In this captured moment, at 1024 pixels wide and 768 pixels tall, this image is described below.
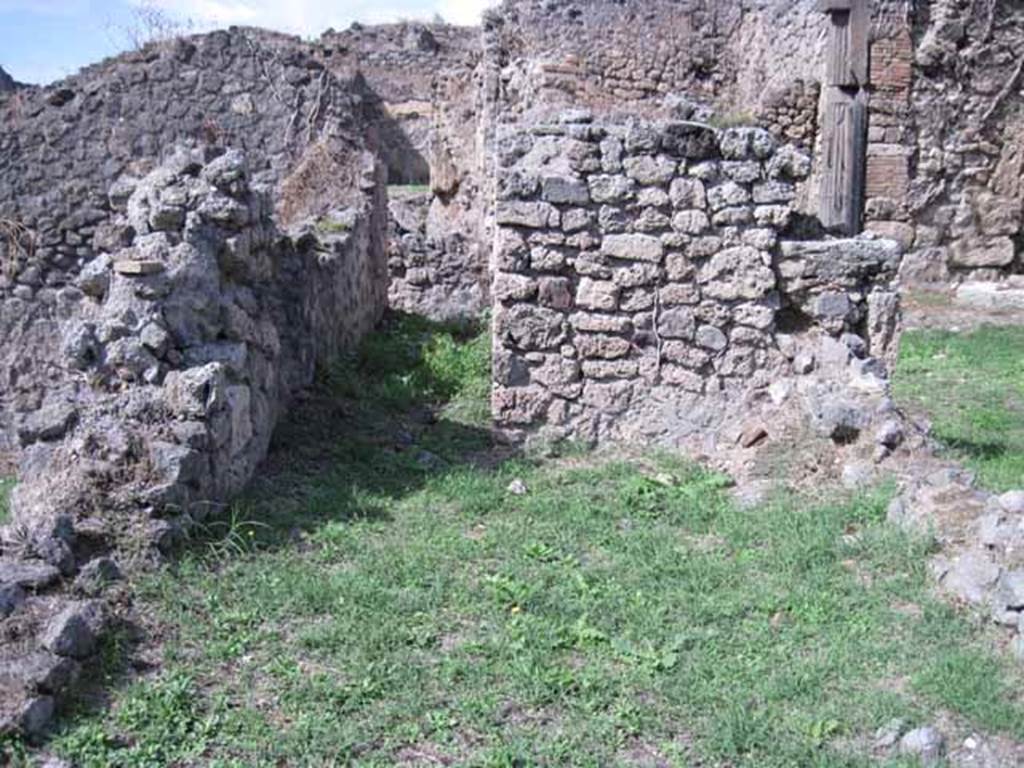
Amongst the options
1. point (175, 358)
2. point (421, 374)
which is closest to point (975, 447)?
point (421, 374)

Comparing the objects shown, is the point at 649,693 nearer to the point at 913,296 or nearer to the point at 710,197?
the point at 710,197

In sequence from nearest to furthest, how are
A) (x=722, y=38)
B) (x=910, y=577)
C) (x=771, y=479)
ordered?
(x=910, y=577)
(x=771, y=479)
(x=722, y=38)

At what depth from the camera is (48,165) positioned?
9.69 m

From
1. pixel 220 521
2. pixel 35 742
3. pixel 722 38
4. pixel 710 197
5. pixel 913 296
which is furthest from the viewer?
pixel 722 38

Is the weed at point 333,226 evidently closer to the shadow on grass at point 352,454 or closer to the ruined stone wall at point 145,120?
the shadow on grass at point 352,454

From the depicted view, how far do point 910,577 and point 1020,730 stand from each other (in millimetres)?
1015

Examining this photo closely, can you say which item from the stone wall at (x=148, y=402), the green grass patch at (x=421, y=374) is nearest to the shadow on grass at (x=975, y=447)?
the green grass patch at (x=421, y=374)

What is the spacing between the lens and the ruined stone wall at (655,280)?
5.73 meters

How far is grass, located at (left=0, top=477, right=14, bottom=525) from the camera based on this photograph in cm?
641

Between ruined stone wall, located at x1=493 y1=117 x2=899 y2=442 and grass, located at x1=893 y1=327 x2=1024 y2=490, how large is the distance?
88 cm

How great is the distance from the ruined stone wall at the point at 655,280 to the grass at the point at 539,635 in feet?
2.46

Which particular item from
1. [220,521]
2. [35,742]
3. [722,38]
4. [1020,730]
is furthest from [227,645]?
[722,38]

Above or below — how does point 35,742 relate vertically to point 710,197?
below

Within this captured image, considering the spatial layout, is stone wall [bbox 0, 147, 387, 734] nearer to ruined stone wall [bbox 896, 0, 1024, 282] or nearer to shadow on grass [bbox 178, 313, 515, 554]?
shadow on grass [bbox 178, 313, 515, 554]
